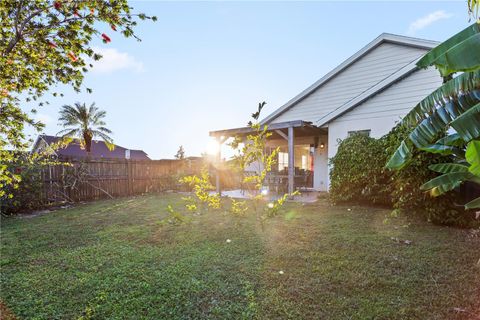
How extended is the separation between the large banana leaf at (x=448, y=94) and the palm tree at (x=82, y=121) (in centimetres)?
2495

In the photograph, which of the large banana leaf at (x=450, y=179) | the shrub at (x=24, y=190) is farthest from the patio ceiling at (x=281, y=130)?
the shrub at (x=24, y=190)

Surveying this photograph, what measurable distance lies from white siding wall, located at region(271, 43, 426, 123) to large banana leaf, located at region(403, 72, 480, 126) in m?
9.51

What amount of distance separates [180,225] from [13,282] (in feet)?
9.94

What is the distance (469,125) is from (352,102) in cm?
796

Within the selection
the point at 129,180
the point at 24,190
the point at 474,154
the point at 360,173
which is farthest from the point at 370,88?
the point at 24,190

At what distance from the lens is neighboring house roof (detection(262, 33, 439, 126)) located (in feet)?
30.0

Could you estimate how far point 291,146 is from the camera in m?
10.2

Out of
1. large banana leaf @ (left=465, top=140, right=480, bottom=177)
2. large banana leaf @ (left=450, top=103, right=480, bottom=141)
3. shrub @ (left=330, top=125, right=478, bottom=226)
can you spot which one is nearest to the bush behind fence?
shrub @ (left=330, top=125, right=478, bottom=226)

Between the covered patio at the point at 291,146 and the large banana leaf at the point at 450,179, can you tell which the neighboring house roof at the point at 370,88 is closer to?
the covered patio at the point at 291,146

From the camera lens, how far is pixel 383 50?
11672mm

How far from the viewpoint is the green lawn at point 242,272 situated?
2.41 m

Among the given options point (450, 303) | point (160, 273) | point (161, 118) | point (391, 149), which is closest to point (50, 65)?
point (160, 273)

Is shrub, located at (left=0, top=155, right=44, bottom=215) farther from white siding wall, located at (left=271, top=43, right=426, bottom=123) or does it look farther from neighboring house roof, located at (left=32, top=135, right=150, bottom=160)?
neighboring house roof, located at (left=32, top=135, right=150, bottom=160)

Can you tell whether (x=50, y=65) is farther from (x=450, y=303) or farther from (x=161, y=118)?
(x=161, y=118)
